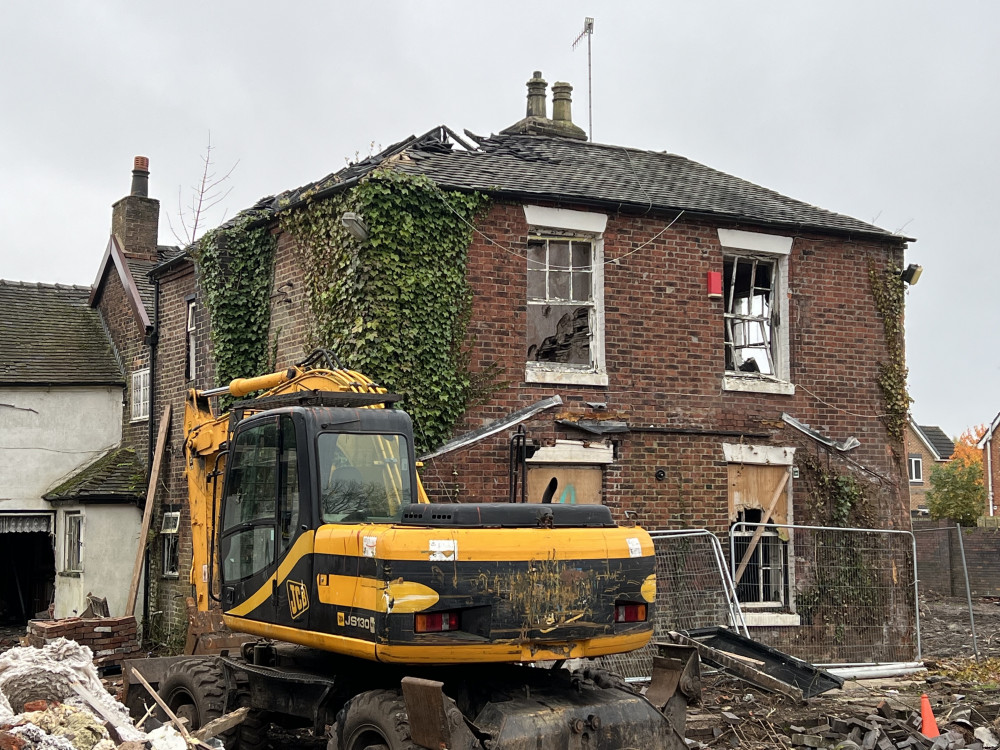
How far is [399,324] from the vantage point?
12.5m

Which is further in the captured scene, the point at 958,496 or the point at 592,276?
the point at 958,496

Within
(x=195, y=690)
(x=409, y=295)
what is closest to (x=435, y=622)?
(x=195, y=690)

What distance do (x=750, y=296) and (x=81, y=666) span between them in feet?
32.4

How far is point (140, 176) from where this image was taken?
22578 mm

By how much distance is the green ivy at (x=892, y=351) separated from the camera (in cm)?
1516

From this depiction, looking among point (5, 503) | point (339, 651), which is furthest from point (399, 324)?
point (5, 503)

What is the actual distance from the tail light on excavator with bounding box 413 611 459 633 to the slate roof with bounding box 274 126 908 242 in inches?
279

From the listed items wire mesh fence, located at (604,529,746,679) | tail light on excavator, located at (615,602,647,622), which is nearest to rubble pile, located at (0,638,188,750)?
tail light on excavator, located at (615,602,647,622)

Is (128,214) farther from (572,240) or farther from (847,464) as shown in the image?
(847,464)

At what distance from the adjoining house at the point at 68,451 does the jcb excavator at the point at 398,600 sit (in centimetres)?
1083

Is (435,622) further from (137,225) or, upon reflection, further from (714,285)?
(137,225)

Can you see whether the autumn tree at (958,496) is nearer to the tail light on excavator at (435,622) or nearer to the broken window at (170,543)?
the broken window at (170,543)

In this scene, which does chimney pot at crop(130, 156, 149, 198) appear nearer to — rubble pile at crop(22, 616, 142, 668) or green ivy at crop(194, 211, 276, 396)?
green ivy at crop(194, 211, 276, 396)

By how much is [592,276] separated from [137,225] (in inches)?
452
